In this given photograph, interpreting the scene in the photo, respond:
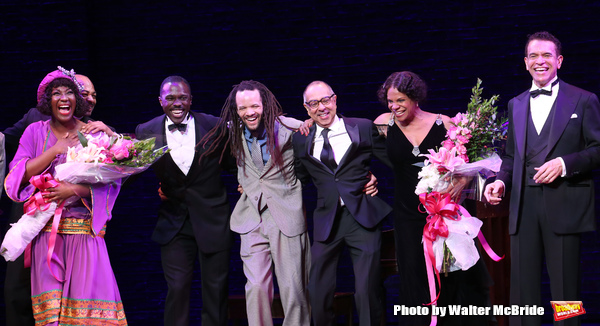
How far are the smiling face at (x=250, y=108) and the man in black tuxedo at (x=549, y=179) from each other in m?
1.52

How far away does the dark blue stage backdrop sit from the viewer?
5.69 meters

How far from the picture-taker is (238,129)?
184 inches

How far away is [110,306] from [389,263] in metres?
1.91

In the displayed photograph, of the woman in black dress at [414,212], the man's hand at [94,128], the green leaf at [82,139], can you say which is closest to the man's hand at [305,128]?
the woman in black dress at [414,212]

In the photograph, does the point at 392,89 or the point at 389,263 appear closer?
the point at 392,89

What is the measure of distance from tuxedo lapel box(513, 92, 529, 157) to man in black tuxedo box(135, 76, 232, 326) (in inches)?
74.7

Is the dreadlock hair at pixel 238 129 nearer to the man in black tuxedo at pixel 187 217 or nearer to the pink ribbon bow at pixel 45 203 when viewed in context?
the man in black tuxedo at pixel 187 217

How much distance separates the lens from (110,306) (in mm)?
4301

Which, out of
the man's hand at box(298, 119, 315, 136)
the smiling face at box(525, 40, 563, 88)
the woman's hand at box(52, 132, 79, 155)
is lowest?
the woman's hand at box(52, 132, 79, 155)

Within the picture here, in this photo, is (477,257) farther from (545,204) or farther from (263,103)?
(263,103)

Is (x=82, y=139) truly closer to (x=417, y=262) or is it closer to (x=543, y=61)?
(x=417, y=262)

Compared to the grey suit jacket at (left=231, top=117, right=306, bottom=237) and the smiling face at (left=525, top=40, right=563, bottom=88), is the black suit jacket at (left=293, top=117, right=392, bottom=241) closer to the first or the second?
the grey suit jacket at (left=231, top=117, right=306, bottom=237)

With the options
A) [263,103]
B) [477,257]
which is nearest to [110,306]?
[263,103]

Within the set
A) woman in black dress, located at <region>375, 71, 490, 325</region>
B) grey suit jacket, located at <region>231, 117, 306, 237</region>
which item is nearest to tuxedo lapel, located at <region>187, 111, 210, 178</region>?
grey suit jacket, located at <region>231, 117, 306, 237</region>
